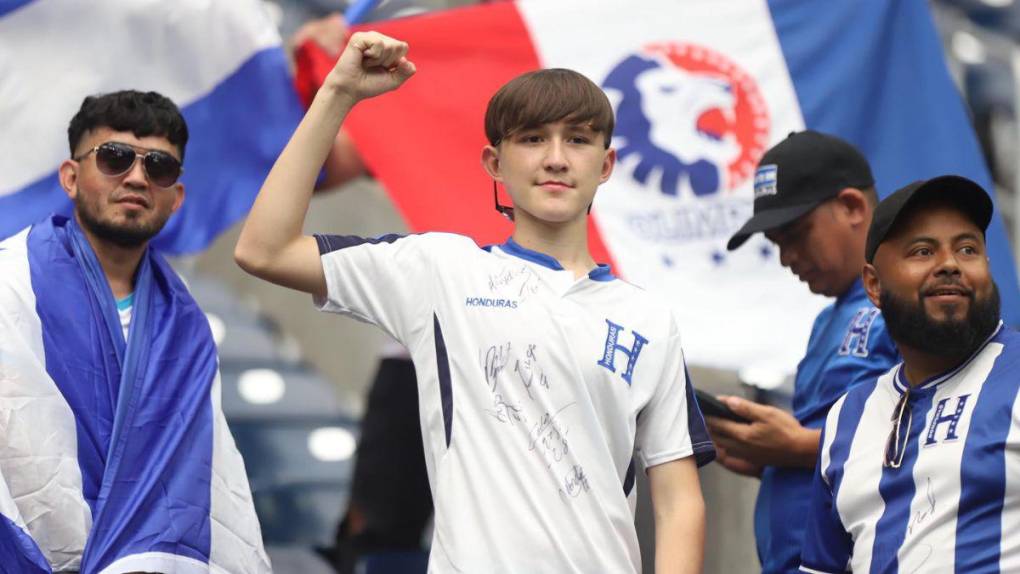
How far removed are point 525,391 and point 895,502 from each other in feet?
2.22

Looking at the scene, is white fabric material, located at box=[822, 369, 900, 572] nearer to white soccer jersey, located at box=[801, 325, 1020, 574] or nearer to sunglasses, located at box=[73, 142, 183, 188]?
white soccer jersey, located at box=[801, 325, 1020, 574]

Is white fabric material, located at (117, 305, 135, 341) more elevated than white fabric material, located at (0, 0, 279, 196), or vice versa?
white fabric material, located at (0, 0, 279, 196)

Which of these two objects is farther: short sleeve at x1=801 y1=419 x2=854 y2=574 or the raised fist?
short sleeve at x1=801 y1=419 x2=854 y2=574

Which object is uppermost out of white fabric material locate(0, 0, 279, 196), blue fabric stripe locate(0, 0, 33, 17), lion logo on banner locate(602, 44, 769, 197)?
blue fabric stripe locate(0, 0, 33, 17)

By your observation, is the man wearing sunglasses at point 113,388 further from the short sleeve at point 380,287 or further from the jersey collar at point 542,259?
the jersey collar at point 542,259

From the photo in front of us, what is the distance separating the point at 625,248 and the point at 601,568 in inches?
74.2

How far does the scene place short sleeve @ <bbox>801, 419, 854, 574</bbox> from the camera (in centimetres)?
296

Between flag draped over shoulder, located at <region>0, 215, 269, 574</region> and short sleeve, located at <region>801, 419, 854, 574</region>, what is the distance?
3.63 ft

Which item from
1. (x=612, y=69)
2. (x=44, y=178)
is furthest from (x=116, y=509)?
(x=612, y=69)

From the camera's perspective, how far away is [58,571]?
9.82ft

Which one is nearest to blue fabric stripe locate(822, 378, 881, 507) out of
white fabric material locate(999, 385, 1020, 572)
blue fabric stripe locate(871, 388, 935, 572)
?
blue fabric stripe locate(871, 388, 935, 572)

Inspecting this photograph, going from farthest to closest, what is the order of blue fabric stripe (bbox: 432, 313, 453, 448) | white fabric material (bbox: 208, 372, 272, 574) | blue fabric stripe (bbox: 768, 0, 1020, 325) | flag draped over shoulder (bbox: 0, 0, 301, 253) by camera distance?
blue fabric stripe (bbox: 768, 0, 1020, 325), flag draped over shoulder (bbox: 0, 0, 301, 253), white fabric material (bbox: 208, 372, 272, 574), blue fabric stripe (bbox: 432, 313, 453, 448)

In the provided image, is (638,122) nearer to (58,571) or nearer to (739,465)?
(739,465)

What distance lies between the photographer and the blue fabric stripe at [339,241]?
2820mm
